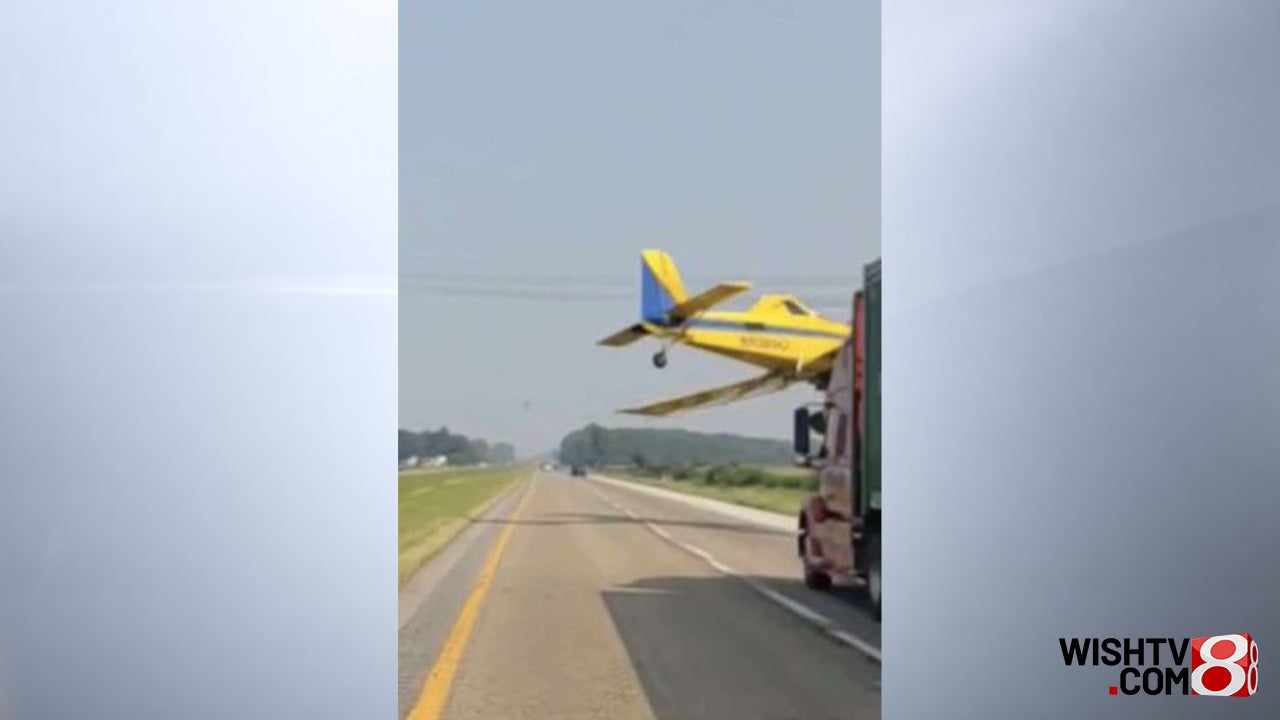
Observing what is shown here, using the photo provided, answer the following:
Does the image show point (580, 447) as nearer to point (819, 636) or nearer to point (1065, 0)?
point (819, 636)

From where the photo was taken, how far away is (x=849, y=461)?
11.9 feet

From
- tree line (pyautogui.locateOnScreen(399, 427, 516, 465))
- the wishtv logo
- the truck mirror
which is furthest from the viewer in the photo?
the truck mirror

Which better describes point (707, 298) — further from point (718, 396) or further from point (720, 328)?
point (718, 396)

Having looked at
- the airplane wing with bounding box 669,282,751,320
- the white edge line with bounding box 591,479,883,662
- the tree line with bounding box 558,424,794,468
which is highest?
the airplane wing with bounding box 669,282,751,320

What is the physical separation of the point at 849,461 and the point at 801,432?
0.18 metres

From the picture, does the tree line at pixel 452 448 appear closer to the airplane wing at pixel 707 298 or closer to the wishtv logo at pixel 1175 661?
the airplane wing at pixel 707 298

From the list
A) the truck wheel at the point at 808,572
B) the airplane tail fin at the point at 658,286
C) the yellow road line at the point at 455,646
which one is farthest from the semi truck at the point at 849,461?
the yellow road line at the point at 455,646

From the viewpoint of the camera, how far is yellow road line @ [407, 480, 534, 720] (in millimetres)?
3236

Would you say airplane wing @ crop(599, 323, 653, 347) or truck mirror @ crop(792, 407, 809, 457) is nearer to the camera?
airplane wing @ crop(599, 323, 653, 347)

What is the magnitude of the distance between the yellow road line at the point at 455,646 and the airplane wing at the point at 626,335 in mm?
362

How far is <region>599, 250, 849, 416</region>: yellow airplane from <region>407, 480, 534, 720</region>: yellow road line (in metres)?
0.43

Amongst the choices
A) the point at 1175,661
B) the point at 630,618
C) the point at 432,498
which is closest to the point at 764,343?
the point at 630,618

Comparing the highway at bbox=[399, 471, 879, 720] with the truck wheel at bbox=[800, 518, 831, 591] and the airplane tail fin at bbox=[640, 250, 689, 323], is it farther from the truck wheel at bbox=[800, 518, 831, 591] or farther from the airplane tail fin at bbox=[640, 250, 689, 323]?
the airplane tail fin at bbox=[640, 250, 689, 323]

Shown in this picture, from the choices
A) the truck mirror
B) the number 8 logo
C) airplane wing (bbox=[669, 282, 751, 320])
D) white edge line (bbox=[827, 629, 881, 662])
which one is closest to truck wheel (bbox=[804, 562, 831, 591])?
white edge line (bbox=[827, 629, 881, 662])
